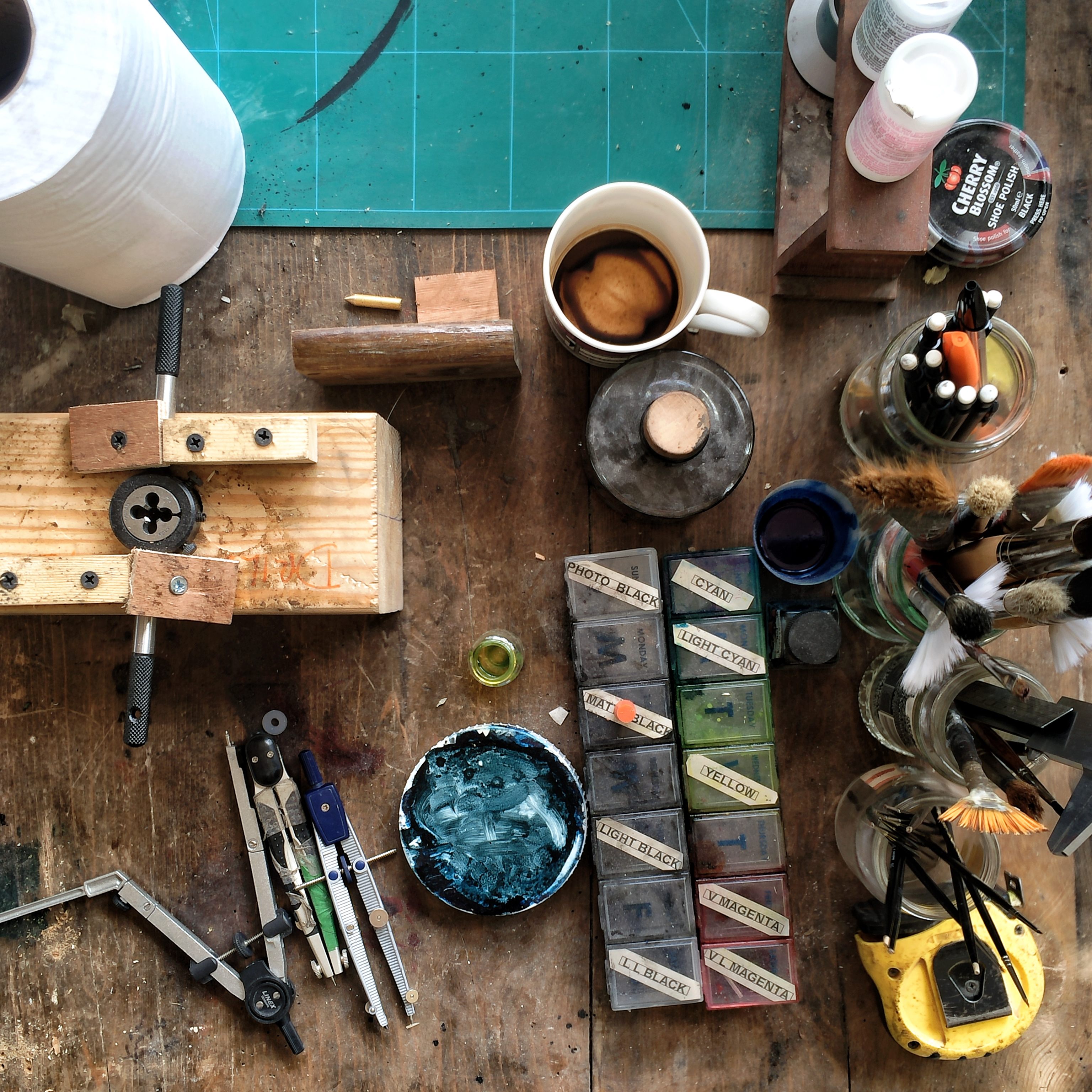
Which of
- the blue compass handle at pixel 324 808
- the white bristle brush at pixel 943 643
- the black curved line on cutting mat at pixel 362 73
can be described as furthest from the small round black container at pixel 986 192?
the blue compass handle at pixel 324 808

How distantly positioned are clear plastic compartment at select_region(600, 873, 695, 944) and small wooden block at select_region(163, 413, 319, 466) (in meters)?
0.71

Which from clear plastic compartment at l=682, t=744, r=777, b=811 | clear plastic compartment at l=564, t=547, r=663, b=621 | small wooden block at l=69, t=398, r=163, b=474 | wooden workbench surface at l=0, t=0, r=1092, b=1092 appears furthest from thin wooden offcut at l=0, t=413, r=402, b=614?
clear plastic compartment at l=682, t=744, r=777, b=811

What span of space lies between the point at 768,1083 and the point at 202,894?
2.76 feet

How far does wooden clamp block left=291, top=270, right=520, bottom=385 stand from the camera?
0.98 meters

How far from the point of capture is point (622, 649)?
1071mm

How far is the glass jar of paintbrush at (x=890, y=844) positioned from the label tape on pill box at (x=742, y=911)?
0.13 meters

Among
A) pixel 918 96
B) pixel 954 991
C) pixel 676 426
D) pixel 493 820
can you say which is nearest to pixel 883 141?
pixel 918 96

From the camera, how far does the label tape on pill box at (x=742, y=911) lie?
1066mm

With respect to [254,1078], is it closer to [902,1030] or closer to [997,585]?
[902,1030]

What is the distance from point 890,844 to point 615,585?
19.2 inches

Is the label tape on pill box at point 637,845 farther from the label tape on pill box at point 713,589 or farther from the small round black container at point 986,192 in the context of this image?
the small round black container at point 986,192

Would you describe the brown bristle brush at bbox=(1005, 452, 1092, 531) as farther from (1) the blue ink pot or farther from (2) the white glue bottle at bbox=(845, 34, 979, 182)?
(2) the white glue bottle at bbox=(845, 34, 979, 182)

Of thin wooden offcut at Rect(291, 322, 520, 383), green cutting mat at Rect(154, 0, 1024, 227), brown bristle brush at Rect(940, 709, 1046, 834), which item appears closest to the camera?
brown bristle brush at Rect(940, 709, 1046, 834)

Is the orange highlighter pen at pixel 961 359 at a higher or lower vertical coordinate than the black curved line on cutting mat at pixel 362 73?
lower
